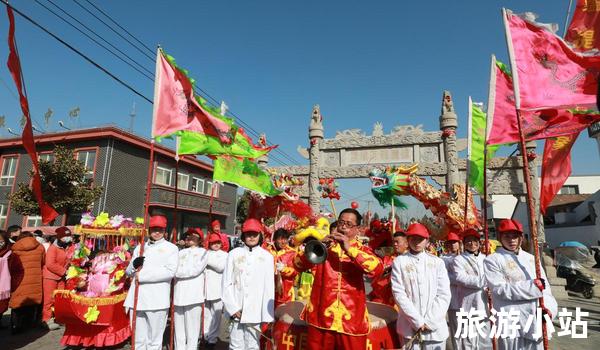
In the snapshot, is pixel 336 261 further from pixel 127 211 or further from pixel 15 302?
pixel 127 211

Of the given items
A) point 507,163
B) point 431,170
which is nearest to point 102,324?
point 431,170

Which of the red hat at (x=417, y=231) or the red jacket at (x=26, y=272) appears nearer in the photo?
the red hat at (x=417, y=231)

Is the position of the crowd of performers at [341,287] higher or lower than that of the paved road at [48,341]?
higher

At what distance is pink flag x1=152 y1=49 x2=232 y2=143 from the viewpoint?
15.0 feet

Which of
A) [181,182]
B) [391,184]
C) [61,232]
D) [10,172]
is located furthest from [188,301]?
[10,172]

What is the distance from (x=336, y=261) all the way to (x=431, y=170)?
963cm

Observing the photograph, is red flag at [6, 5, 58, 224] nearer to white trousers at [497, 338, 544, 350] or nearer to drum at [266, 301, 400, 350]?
drum at [266, 301, 400, 350]

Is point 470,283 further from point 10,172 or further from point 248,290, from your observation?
point 10,172

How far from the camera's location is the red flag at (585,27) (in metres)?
3.90

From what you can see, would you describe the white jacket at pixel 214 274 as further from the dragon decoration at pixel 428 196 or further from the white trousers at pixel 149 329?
the dragon decoration at pixel 428 196

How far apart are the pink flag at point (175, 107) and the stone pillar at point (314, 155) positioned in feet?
25.8

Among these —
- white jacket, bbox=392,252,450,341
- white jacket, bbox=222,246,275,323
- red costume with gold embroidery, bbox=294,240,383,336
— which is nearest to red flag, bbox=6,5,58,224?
white jacket, bbox=222,246,275,323

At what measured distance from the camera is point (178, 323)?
4.70 metres

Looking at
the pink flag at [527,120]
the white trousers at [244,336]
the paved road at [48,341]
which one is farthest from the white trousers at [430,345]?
the paved road at [48,341]
